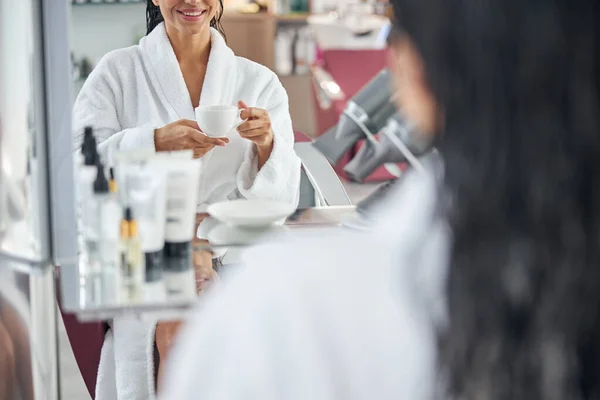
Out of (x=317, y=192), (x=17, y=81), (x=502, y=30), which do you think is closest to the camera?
(x=502, y=30)

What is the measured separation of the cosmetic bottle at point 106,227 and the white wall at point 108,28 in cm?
42

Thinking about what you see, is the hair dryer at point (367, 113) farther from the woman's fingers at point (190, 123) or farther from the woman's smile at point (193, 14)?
the woman's smile at point (193, 14)

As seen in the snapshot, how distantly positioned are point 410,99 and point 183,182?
0.65m

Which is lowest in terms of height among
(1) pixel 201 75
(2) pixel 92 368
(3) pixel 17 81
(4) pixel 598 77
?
(2) pixel 92 368

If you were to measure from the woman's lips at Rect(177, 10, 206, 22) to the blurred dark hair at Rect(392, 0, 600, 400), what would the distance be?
1.11 metres

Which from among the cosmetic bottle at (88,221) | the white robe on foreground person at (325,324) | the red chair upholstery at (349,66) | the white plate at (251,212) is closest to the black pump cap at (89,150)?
the cosmetic bottle at (88,221)

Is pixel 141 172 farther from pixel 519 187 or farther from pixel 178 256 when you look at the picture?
pixel 519 187

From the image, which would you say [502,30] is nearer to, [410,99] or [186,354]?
[410,99]

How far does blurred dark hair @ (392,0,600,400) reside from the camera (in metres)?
0.40

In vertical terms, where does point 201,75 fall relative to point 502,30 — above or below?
below

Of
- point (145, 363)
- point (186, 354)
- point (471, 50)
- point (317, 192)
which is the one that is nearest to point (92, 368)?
Answer: point (145, 363)

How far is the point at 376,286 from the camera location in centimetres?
45

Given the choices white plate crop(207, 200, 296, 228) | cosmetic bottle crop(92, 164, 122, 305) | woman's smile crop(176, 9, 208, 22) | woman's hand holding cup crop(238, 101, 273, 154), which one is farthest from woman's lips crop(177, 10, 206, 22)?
cosmetic bottle crop(92, 164, 122, 305)

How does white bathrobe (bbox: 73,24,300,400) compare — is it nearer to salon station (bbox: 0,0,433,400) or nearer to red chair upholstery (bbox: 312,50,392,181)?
salon station (bbox: 0,0,433,400)
